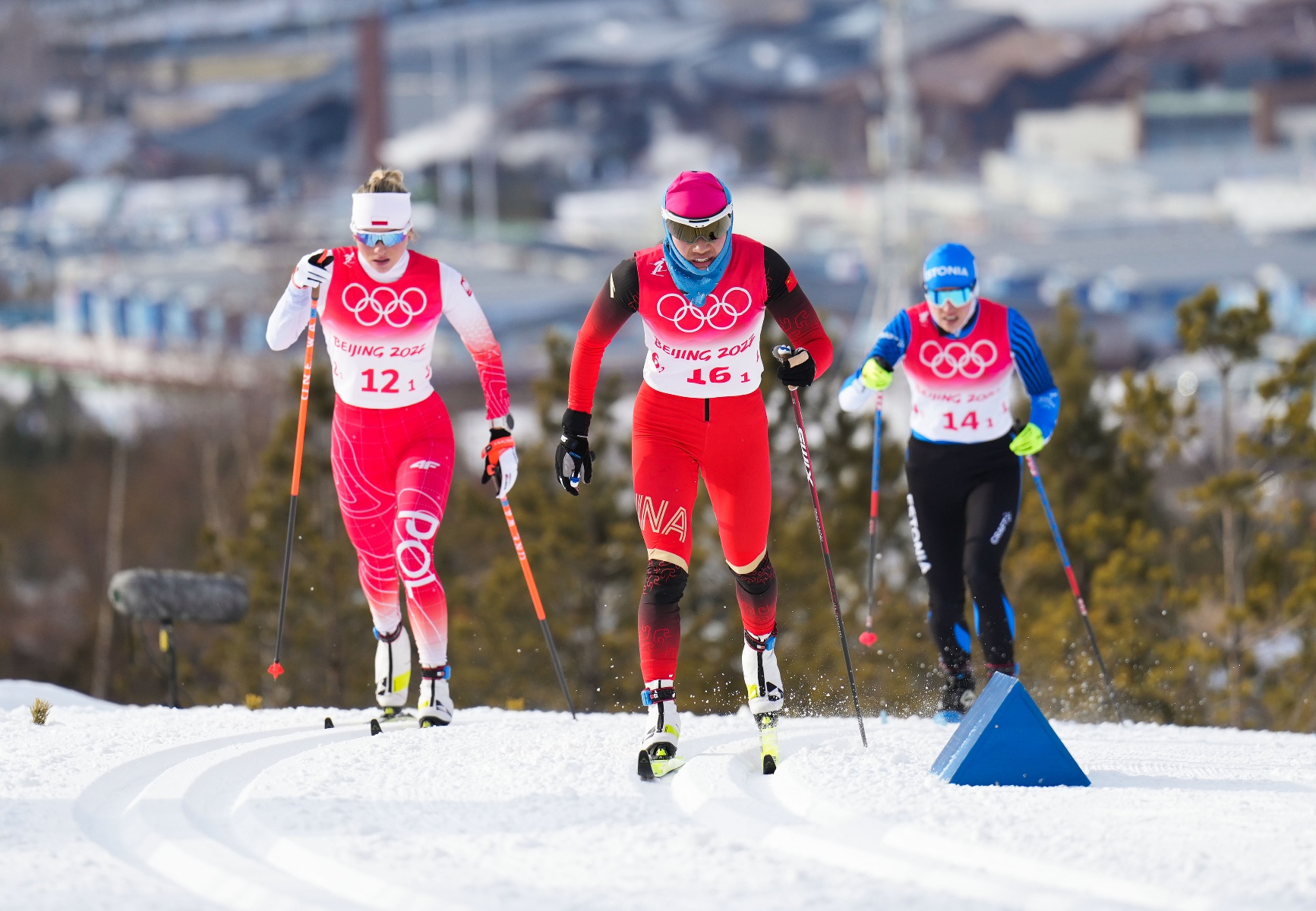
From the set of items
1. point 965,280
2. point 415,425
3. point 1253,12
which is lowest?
point 415,425

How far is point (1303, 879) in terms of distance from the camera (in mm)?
4023

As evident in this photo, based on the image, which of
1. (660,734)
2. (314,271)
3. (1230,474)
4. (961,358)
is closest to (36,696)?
(314,271)

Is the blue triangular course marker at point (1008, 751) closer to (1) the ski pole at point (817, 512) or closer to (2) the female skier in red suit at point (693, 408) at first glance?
(1) the ski pole at point (817, 512)

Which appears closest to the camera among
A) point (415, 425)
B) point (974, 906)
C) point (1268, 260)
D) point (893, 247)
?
point (974, 906)

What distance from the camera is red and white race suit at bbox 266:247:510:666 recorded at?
20.5 feet

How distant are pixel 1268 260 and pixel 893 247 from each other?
74.7ft

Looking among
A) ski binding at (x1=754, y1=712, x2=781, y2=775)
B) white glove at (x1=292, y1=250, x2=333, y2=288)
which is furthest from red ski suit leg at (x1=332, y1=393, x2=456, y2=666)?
ski binding at (x1=754, y1=712, x2=781, y2=775)

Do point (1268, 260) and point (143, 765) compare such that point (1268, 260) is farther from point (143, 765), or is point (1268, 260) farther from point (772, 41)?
point (143, 765)

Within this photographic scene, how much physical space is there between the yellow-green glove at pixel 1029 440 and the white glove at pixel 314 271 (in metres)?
2.93

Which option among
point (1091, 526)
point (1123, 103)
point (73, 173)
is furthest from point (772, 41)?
point (1091, 526)

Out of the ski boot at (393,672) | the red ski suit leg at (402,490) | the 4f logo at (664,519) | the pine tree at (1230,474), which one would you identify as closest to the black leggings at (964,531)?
the 4f logo at (664,519)

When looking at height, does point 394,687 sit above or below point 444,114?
below

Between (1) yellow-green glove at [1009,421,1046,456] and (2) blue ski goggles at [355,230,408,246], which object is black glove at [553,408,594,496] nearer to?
(2) blue ski goggles at [355,230,408,246]

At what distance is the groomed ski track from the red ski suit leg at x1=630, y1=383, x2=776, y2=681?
0.50m
